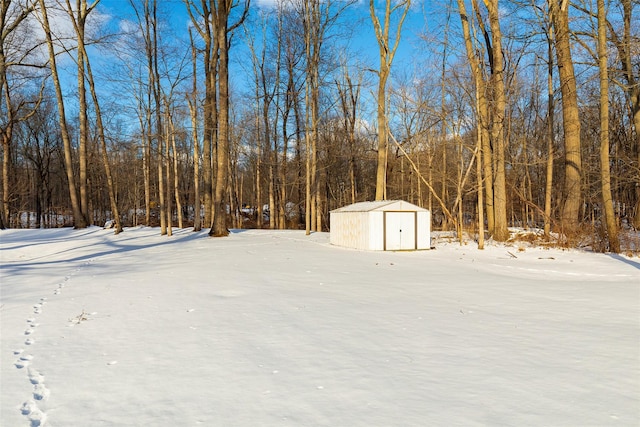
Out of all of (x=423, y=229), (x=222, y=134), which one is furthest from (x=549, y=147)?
(x=222, y=134)

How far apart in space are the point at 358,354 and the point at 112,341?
2.63 metres

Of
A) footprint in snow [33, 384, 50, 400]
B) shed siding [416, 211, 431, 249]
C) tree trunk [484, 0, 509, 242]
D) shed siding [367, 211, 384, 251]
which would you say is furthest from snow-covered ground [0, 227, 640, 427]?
tree trunk [484, 0, 509, 242]

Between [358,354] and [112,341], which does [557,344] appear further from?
[112,341]

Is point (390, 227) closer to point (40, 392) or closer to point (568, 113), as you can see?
point (568, 113)

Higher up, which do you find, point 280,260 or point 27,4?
point 27,4

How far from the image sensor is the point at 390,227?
14039mm

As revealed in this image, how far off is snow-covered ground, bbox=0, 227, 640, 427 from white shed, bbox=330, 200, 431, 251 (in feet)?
17.6

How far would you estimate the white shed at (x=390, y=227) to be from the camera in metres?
13.9

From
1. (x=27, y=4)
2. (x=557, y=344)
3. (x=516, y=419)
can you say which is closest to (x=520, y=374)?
(x=516, y=419)

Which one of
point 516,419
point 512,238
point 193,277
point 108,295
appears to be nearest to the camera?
point 516,419

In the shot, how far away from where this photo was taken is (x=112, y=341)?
14.1ft

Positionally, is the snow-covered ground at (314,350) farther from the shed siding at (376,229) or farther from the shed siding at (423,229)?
the shed siding at (423,229)

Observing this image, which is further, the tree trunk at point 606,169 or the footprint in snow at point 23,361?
the tree trunk at point 606,169

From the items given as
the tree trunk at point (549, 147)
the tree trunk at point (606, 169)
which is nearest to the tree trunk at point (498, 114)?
the tree trunk at point (549, 147)
